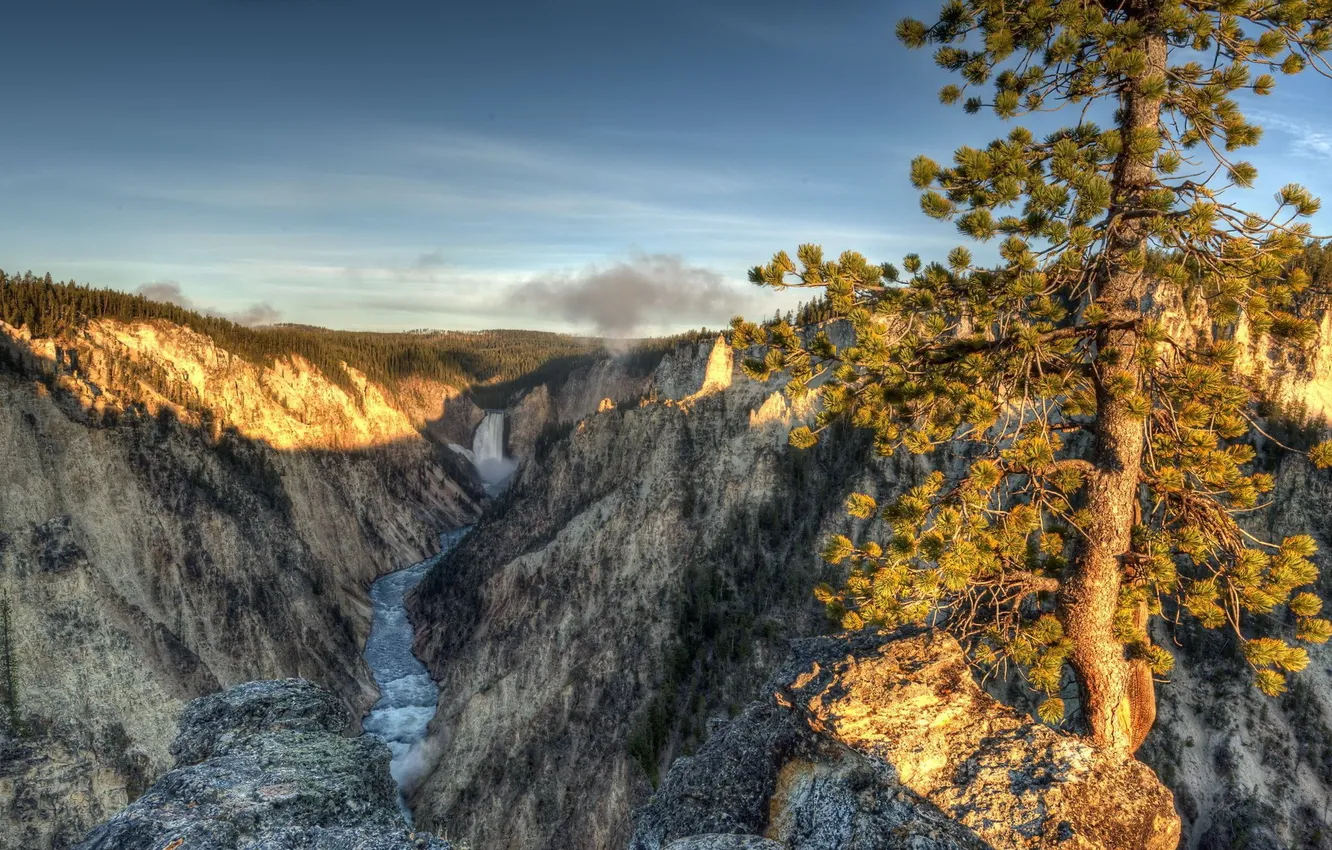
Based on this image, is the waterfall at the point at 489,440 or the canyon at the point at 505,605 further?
the waterfall at the point at 489,440

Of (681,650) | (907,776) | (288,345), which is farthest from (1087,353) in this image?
(288,345)

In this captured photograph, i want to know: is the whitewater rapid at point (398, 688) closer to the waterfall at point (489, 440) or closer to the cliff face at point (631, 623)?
the cliff face at point (631, 623)

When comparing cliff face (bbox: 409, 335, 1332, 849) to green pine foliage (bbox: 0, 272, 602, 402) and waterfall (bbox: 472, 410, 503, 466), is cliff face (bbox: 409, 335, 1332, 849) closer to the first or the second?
green pine foliage (bbox: 0, 272, 602, 402)

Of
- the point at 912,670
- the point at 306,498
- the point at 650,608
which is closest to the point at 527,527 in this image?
the point at 650,608

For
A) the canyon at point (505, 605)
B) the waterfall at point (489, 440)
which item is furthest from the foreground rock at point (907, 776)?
the waterfall at point (489, 440)

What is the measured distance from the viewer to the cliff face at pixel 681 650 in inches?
922

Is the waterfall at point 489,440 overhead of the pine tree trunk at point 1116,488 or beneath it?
beneath

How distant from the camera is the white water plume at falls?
396 ft

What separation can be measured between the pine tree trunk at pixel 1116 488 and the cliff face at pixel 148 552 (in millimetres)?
32621

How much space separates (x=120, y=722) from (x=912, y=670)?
35511 millimetres

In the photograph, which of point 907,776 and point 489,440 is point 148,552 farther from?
point 489,440

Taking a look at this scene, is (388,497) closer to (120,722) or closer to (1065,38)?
(120,722)

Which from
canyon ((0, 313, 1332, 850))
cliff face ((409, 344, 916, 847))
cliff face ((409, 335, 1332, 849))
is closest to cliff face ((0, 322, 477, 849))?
canyon ((0, 313, 1332, 850))

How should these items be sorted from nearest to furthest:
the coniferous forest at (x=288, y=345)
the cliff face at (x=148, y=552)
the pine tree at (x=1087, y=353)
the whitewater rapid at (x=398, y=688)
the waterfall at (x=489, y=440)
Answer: the pine tree at (x=1087, y=353) → the cliff face at (x=148, y=552) → the whitewater rapid at (x=398, y=688) → the coniferous forest at (x=288, y=345) → the waterfall at (x=489, y=440)
